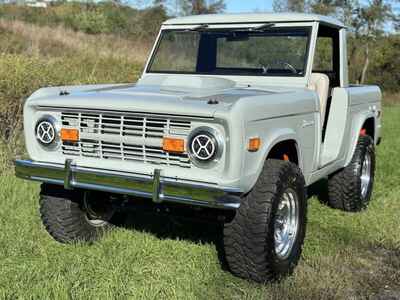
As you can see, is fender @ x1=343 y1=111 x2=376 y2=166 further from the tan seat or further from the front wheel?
the front wheel

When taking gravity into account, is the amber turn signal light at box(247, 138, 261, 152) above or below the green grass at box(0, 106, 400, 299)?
above

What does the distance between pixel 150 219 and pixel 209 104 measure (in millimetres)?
2105

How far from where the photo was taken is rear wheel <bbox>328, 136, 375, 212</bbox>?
5609 mm

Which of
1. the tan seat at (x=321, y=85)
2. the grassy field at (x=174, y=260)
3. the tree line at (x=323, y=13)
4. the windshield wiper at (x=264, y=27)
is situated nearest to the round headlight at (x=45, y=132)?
the grassy field at (x=174, y=260)

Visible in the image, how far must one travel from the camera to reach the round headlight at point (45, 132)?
153 inches

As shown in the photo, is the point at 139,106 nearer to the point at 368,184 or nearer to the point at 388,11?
the point at 368,184

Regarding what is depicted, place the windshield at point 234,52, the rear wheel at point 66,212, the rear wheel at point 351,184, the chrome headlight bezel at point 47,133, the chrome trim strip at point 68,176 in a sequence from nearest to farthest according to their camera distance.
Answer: the chrome trim strip at point 68,176 → the chrome headlight bezel at point 47,133 → the rear wheel at point 66,212 → the windshield at point 234,52 → the rear wheel at point 351,184

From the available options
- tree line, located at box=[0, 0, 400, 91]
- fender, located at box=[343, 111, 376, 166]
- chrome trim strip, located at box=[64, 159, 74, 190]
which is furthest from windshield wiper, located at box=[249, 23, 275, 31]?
tree line, located at box=[0, 0, 400, 91]

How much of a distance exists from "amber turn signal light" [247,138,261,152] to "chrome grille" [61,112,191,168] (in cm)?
40

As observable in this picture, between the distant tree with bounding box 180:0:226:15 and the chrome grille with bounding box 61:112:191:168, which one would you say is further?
the distant tree with bounding box 180:0:226:15

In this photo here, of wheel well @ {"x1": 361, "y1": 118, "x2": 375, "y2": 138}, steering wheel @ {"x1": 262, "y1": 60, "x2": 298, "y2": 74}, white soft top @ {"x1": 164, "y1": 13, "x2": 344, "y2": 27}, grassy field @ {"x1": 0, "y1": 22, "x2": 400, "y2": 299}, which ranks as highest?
white soft top @ {"x1": 164, "y1": 13, "x2": 344, "y2": 27}

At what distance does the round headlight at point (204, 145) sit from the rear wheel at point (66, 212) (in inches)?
53.6

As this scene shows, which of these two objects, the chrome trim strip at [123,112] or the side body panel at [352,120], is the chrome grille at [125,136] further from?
the side body panel at [352,120]

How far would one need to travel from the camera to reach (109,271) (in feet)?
12.5
